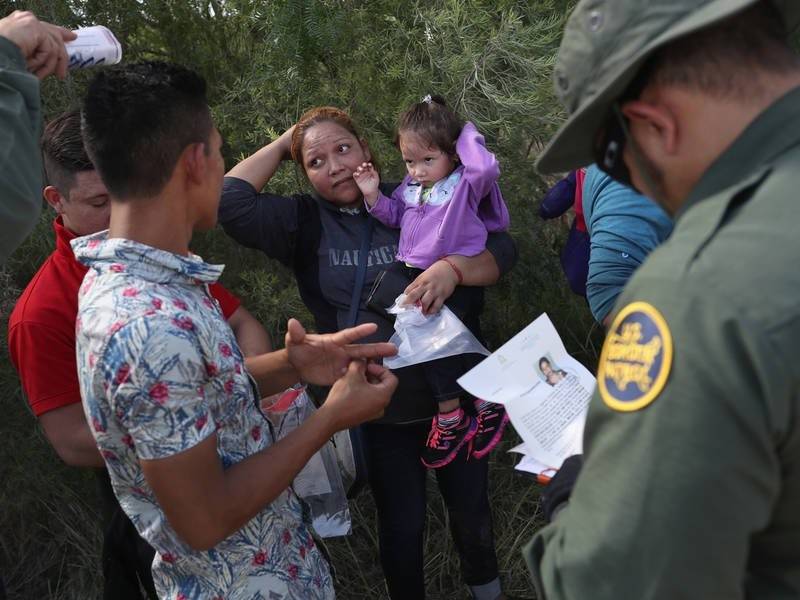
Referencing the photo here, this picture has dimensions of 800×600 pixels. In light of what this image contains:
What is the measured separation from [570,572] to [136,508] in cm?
110

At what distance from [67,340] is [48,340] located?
49 millimetres

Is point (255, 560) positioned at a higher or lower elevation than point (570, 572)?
lower

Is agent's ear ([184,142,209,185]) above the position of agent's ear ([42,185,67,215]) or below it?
above

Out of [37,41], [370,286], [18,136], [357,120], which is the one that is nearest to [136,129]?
[18,136]

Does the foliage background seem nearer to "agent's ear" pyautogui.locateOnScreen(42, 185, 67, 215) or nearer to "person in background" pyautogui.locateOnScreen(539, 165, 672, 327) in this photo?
"person in background" pyautogui.locateOnScreen(539, 165, 672, 327)

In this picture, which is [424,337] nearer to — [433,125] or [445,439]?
[445,439]

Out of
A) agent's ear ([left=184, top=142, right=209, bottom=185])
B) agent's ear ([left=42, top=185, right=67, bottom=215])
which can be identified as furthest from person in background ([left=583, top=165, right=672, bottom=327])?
agent's ear ([left=42, top=185, right=67, bottom=215])

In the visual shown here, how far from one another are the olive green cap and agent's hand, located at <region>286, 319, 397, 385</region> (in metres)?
0.90

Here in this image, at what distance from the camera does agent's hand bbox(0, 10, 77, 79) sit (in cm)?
179

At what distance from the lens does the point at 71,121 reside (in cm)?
236

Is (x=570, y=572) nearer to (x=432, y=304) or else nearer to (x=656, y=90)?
(x=656, y=90)

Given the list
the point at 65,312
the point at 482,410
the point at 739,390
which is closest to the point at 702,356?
the point at 739,390

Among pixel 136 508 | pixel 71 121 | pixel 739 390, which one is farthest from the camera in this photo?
pixel 71 121

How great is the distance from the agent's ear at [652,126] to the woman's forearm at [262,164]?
2009 mm
